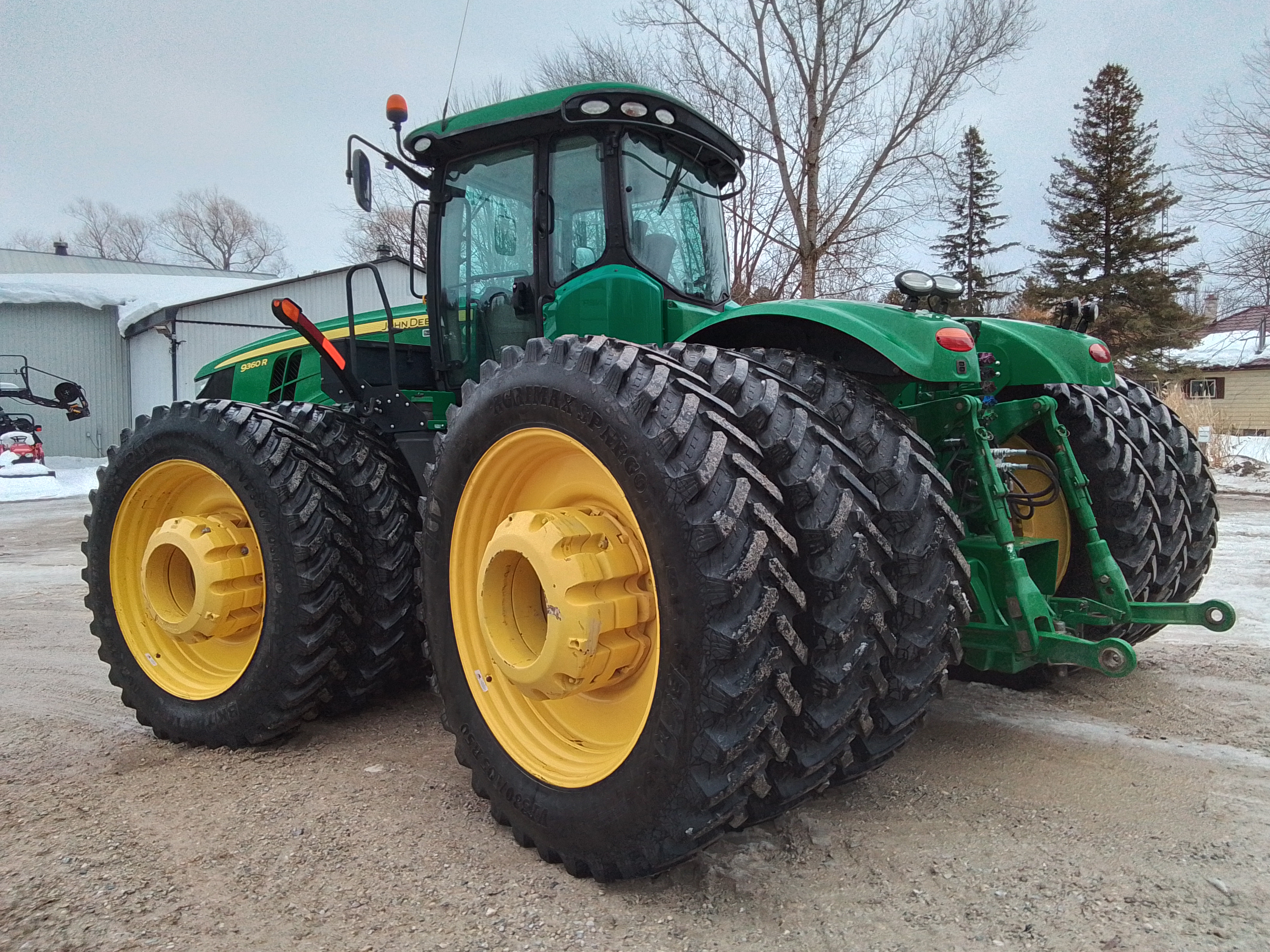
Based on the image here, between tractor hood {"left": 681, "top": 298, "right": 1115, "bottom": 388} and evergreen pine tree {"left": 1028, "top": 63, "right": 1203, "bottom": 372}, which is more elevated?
evergreen pine tree {"left": 1028, "top": 63, "right": 1203, "bottom": 372}

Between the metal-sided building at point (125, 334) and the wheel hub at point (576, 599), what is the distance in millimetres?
18631

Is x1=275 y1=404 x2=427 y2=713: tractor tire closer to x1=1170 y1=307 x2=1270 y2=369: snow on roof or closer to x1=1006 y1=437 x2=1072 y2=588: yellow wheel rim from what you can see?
x1=1006 y1=437 x2=1072 y2=588: yellow wheel rim

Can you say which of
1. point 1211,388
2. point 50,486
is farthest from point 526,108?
point 1211,388

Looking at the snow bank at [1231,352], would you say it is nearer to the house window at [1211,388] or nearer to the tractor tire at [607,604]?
the house window at [1211,388]

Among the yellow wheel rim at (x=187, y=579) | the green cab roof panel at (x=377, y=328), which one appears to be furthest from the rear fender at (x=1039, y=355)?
the yellow wheel rim at (x=187, y=579)

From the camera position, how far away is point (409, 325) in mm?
4160

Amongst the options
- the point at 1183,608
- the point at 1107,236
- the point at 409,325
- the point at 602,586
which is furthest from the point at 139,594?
the point at 1107,236

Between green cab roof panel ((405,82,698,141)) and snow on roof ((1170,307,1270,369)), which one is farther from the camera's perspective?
snow on roof ((1170,307,1270,369))

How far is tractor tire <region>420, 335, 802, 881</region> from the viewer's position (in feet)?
6.23

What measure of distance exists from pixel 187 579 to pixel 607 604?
7.39 ft

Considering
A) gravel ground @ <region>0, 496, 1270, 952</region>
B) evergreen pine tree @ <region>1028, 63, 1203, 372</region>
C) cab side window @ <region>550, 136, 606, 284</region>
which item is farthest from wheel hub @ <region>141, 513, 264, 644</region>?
evergreen pine tree @ <region>1028, 63, 1203, 372</region>

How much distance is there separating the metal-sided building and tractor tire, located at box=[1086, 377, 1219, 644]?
1833 centimetres

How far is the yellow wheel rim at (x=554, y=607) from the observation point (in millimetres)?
2131

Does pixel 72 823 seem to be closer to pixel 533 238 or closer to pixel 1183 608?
pixel 533 238
